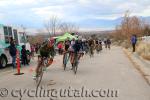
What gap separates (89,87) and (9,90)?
8.45ft

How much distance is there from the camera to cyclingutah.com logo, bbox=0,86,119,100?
11117mm

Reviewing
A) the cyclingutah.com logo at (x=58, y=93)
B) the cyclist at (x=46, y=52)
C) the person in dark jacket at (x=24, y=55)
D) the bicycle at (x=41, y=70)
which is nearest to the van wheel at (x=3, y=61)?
the person in dark jacket at (x=24, y=55)

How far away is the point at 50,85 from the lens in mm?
13562

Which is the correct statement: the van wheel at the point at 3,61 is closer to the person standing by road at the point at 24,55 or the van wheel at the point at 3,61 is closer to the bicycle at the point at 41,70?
the person standing by road at the point at 24,55

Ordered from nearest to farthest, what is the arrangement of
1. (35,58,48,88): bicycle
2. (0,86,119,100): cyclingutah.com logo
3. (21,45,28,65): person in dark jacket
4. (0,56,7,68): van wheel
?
(0,86,119,100): cyclingutah.com logo
(35,58,48,88): bicycle
(0,56,7,68): van wheel
(21,45,28,65): person in dark jacket

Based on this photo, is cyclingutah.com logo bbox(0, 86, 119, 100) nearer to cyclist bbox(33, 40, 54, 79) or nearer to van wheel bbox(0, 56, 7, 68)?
cyclist bbox(33, 40, 54, 79)

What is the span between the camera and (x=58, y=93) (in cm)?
1163

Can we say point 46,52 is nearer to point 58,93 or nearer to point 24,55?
point 58,93

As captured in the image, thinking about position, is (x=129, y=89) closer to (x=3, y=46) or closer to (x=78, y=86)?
(x=78, y=86)

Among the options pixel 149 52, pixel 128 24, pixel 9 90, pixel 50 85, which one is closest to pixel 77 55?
pixel 50 85

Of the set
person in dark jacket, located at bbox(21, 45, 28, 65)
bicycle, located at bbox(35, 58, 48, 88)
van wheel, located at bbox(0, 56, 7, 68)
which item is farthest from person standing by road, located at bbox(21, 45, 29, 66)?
bicycle, located at bbox(35, 58, 48, 88)

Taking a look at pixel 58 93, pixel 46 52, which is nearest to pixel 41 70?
pixel 46 52

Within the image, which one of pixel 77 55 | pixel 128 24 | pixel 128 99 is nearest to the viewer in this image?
pixel 128 99

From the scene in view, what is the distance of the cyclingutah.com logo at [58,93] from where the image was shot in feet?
36.5
